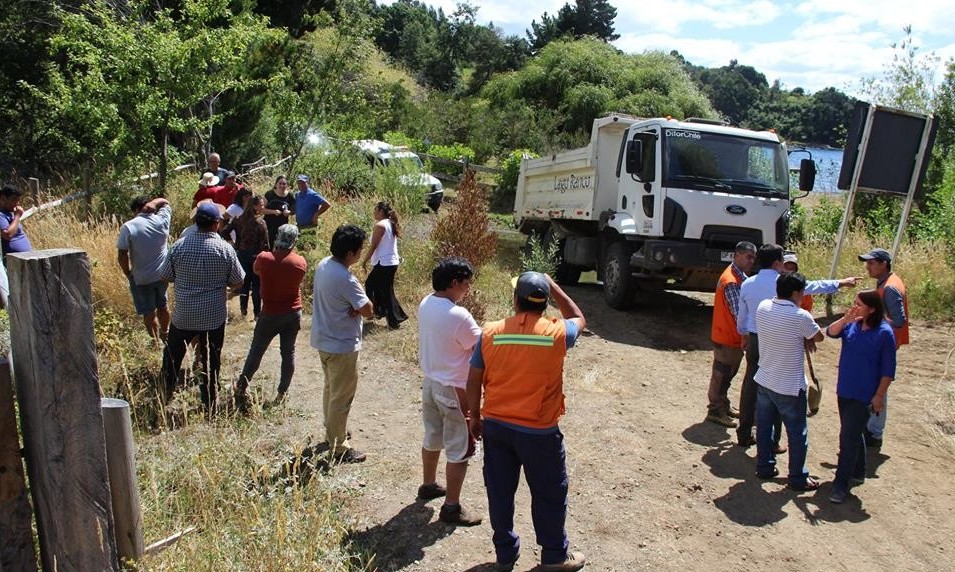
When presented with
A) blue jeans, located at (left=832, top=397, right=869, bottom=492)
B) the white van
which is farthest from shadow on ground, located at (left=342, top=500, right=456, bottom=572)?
the white van

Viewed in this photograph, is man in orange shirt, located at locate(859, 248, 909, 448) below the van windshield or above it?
below

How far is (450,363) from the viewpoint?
3932 millimetres

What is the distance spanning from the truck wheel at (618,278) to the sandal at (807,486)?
196 inches

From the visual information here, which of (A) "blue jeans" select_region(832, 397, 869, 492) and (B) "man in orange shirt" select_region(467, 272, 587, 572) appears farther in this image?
(A) "blue jeans" select_region(832, 397, 869, 492)

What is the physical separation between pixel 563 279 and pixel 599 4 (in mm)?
38084

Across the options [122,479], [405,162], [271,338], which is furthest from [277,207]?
[122,479]

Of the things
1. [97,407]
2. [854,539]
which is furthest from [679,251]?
[97,407]

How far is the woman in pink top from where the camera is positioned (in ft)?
25.5

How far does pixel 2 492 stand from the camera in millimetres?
2498

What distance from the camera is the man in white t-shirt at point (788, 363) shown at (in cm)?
473

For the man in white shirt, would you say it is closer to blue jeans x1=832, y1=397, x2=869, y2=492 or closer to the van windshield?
blue jeans x1=832, y1=397, x2=869, y2=492

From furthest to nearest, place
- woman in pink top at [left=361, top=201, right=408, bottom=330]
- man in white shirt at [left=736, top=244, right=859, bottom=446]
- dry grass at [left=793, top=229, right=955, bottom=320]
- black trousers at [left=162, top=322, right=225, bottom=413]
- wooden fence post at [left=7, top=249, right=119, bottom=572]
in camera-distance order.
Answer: dry grass at [left=793, top=229, right=955, bottom=320], woman in pink top at [left=361, top=201, right=408, bottom=330], man in white shirt at [left=736, top=244, right=859, bottom=446], black trousers at [left=162, top=322, right=225, bottom=413], wooden fence post at [left=7, top=249, right=119, bottom=572]

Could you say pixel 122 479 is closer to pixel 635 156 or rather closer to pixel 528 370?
pixel 528 370

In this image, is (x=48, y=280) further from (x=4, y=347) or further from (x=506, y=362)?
(x=506, y=362)
